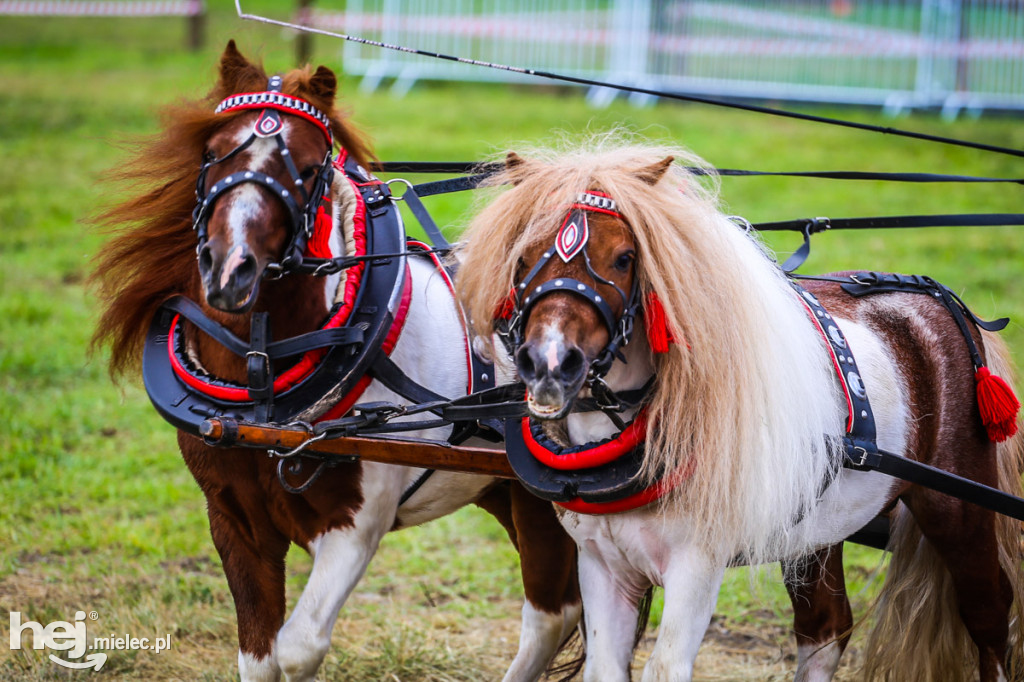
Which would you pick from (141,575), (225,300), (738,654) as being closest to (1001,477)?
(738,654)

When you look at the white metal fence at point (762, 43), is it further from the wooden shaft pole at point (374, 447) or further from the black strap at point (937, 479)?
the wooden shaft pole at point (374, 447)

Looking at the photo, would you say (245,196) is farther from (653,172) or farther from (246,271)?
(653,172)

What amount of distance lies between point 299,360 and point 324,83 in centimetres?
69

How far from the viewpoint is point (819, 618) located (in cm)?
317

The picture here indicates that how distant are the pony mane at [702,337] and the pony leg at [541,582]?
0.73m

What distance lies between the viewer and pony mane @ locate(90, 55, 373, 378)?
8.51ft

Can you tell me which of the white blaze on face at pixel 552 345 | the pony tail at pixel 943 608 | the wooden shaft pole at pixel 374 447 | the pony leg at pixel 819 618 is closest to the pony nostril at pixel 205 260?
the wooden shaft pole at pixel 374 447

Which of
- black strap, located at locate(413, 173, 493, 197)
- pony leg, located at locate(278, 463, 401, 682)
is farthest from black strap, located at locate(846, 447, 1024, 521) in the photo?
black strap, located at locate(413, 173, 493, 197)

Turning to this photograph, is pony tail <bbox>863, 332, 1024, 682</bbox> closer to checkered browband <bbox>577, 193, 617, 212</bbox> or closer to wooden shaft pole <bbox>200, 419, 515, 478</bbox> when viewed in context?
wooden shaft pole <bbox>200, 419, 515, 478</bbox>

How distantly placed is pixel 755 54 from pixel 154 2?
33.2ft

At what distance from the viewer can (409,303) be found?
271 centimetres

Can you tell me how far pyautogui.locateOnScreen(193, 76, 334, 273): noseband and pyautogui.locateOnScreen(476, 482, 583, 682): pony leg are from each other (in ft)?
3.23

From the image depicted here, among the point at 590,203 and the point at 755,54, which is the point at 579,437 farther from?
the point at 755,54

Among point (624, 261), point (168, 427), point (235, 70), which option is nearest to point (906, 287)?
point (624, 261)
